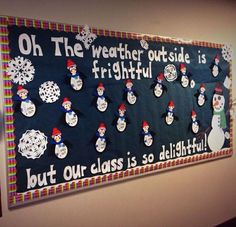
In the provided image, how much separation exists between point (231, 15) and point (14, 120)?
93.0 inches

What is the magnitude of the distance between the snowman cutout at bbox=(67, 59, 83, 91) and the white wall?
0.28m

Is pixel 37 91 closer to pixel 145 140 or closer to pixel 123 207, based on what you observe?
pixel 145 140

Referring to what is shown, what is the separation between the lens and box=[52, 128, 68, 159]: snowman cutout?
1.75 m

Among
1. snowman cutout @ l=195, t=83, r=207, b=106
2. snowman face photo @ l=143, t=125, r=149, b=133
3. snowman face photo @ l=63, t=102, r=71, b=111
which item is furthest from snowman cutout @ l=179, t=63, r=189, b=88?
snowman face photo @ l=63, t=102, r=71, b=111

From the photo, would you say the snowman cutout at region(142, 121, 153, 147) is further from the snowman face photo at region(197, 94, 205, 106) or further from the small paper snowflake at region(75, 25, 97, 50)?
the small paper snowflake at region(75, 25, 97, 50)

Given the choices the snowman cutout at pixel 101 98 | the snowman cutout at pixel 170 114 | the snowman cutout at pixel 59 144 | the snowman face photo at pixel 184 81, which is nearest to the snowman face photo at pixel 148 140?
the snowman cutout at pixel 170 114

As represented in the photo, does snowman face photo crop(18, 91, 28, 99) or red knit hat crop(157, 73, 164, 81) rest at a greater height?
red knit hat crop(157, 73, 164, 81)

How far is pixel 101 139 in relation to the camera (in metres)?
1.95

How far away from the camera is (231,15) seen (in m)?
2.81

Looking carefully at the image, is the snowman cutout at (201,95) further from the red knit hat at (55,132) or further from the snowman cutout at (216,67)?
the red knit hat at (55,132)

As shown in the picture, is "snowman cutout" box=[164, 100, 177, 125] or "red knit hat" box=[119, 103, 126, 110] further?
"snowman cutout" box=[164, 100, 177, 125]

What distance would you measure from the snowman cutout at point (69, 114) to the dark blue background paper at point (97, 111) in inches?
1.1

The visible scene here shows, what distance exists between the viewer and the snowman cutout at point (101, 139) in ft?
6.34

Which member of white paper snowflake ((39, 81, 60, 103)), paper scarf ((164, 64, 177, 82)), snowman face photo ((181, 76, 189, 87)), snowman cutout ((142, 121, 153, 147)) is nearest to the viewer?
white paper snowflake ((39, 81, 60, 103))
